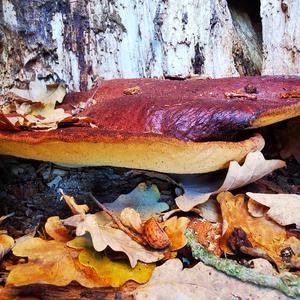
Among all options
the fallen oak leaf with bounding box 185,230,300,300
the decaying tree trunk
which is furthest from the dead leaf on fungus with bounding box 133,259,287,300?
the decaying tree trunk

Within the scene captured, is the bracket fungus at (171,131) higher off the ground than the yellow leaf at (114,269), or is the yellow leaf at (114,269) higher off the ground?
the bracket fungus at (171,131)

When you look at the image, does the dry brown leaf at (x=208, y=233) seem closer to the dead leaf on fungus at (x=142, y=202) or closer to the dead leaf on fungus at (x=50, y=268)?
the dead leaf on fungus at (x=142, y=202)

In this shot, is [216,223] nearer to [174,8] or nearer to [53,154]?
[53,154]

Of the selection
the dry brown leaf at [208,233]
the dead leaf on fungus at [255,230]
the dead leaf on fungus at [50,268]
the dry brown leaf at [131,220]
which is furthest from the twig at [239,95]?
the dead leaf on fungus at [50,268]

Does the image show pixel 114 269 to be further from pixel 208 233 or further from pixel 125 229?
pixel 208 233

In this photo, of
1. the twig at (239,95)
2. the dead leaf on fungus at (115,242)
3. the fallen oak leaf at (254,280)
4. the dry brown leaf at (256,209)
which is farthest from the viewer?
the twig at (239,95)

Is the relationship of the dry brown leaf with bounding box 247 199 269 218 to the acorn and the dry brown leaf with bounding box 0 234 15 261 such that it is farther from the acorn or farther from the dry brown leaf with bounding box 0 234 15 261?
the dry brown leaf with bounding box 0 234 15 261
